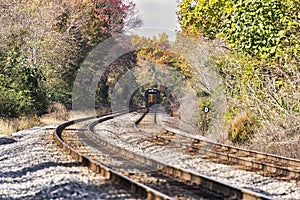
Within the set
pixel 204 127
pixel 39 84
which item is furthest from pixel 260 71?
pixel 39 84

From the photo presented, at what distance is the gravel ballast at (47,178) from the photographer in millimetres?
8602

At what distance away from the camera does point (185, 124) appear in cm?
2955

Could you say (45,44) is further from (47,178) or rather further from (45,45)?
(47,178)

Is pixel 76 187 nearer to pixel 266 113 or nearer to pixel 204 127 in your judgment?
pixel 266 113

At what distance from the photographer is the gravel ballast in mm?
8602

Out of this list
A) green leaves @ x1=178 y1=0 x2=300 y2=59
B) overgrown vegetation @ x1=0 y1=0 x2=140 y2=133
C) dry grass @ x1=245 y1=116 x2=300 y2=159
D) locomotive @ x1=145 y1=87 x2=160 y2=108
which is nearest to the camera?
dry grass @ x1=245 y1=116 x2=300 y2=159

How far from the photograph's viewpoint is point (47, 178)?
33.2 feet

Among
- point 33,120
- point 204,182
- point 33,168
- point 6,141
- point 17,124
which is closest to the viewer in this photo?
point 204,182

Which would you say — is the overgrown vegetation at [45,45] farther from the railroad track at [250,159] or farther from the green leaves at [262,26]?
the green leaves at [262,26]

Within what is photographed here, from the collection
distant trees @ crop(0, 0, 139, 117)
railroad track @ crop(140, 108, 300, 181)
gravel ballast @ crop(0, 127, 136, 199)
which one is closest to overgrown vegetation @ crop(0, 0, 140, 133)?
distant trees @ crop(0, 0, 139, 117)

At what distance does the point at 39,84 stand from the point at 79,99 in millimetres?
9149

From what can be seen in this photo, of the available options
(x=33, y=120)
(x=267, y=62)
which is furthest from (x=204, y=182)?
(x=33, y=120)

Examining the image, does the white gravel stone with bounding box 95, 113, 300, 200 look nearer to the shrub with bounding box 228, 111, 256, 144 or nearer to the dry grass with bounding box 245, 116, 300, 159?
the dry grass with bounding box 245, 116, 300, 159

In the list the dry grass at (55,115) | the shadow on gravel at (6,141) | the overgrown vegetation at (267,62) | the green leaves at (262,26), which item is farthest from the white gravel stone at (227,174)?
the dry grass at (55,115)
